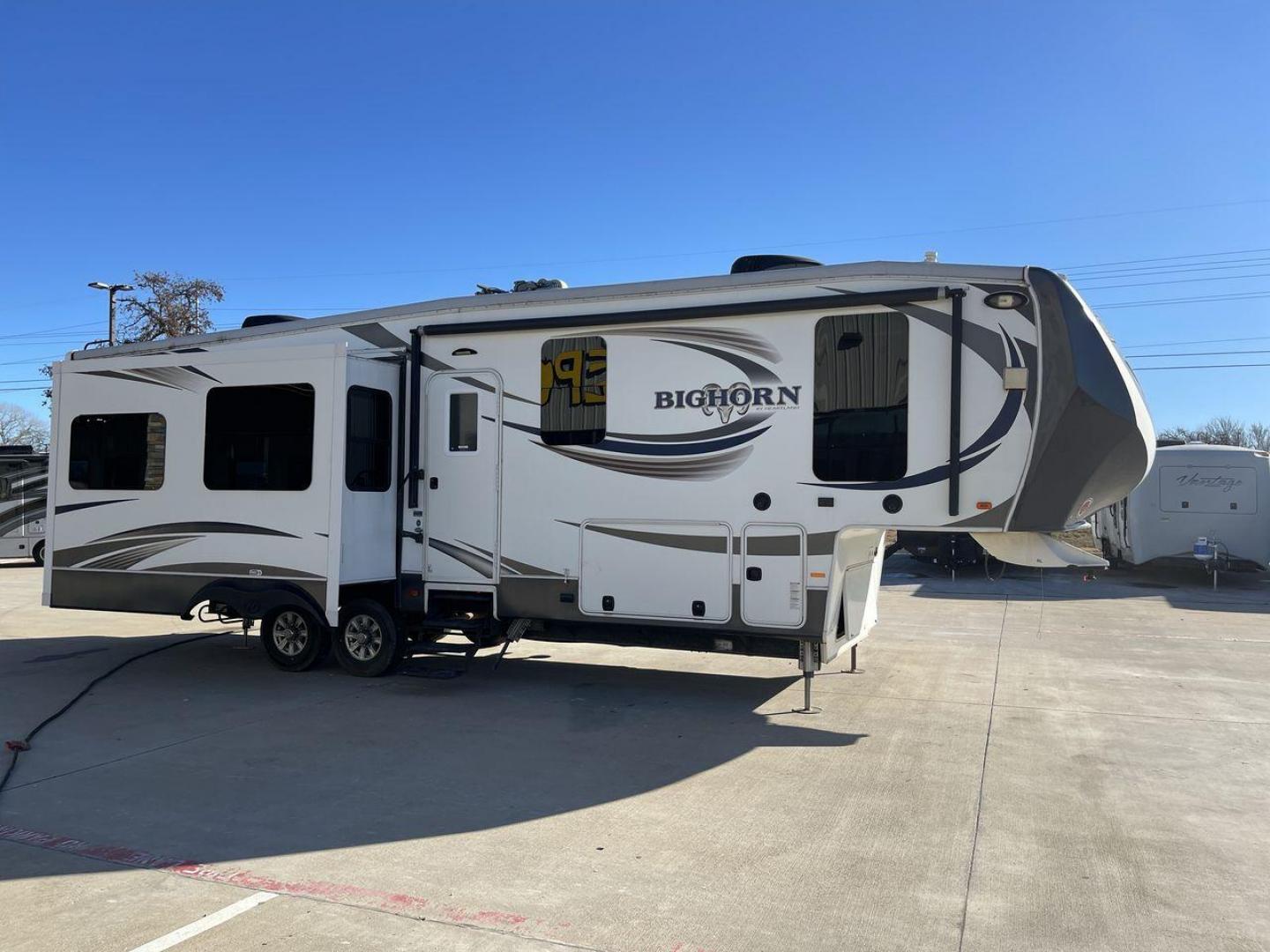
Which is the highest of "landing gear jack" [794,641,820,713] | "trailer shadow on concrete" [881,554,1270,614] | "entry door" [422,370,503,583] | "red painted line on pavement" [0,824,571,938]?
"entry door" [422,370,503,583]

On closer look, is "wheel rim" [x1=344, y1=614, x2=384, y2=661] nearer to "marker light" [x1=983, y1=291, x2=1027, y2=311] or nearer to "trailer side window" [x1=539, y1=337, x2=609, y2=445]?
"trailer side window" [x1=539, y1=337, x2=609, y2=445]

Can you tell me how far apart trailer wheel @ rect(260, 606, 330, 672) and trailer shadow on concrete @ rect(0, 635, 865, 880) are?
0.48ft

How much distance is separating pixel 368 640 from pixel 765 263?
488 centimetres

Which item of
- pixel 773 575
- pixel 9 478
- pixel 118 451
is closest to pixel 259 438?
pixel 118 451

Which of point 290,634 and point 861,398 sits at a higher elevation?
point 861,398

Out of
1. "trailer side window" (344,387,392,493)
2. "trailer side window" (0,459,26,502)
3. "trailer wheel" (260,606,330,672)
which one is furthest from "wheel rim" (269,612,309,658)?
"trailer side window" (0,459,26,502)

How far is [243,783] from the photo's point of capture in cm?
566

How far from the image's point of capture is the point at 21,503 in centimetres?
2073

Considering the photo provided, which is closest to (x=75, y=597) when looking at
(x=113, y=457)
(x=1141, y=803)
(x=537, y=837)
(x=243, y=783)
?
(x=113, y=457)

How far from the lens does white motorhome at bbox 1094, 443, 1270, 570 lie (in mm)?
18234

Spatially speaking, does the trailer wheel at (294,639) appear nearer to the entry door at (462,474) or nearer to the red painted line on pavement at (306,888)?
the entry door at (462,474)

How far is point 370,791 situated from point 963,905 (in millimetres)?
3301

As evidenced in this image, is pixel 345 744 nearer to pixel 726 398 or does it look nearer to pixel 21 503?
pixel 726 398

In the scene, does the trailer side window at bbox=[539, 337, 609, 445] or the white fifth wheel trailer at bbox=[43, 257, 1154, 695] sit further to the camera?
the trailer side window at bbox=[539, 337, 609, 445]
